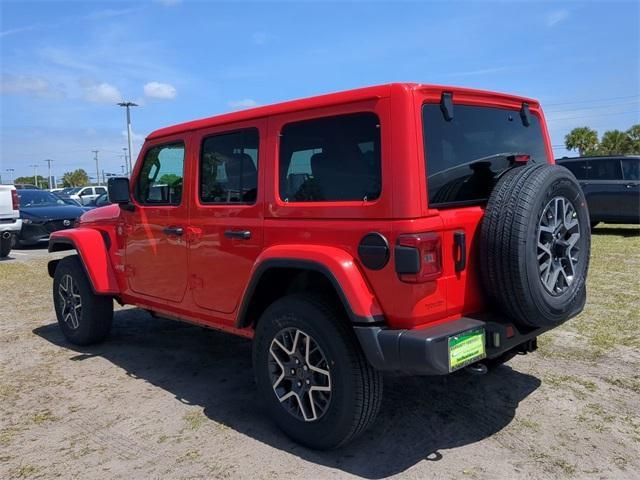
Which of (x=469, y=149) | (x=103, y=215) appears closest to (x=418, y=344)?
(x=469, y=149)

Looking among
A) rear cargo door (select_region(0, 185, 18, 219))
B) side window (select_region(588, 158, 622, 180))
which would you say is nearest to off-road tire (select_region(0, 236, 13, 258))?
rear cargo door (select_region(0, 185, 18, 219))

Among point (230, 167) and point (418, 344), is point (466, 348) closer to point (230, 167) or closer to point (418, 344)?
point (418, 344)

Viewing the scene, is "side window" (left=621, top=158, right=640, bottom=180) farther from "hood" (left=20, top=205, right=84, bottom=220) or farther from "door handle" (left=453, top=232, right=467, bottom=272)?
"hood" (left=20, top=205, right=84, bottom=220)

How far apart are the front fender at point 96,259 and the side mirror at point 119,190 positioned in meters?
0.65

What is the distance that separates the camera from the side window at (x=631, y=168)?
37.6 ft

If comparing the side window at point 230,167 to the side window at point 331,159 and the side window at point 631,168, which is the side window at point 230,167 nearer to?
the side window at point 331,159

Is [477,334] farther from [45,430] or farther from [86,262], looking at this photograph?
[86,262]

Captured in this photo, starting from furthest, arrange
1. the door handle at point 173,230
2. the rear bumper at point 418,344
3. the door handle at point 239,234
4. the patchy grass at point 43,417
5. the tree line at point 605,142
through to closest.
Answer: the tree line at point 605,142
the door handle at point 173,230
the patchy grass at point 43,417
the door handle at point 239,234
the rear bumper at point 418,344

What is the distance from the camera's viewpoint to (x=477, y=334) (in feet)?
9.63

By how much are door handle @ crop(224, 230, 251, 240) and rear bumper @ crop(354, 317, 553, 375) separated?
3.46 feet

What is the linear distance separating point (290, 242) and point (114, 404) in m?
1.87

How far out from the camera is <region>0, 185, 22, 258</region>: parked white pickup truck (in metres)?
11.5

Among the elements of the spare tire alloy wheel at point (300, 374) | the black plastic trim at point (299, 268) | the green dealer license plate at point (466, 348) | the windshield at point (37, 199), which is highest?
the windshield at point (37, 199)

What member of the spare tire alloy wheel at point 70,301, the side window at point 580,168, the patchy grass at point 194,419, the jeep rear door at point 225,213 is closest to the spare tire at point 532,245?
the jeep rear door at point 225,213
